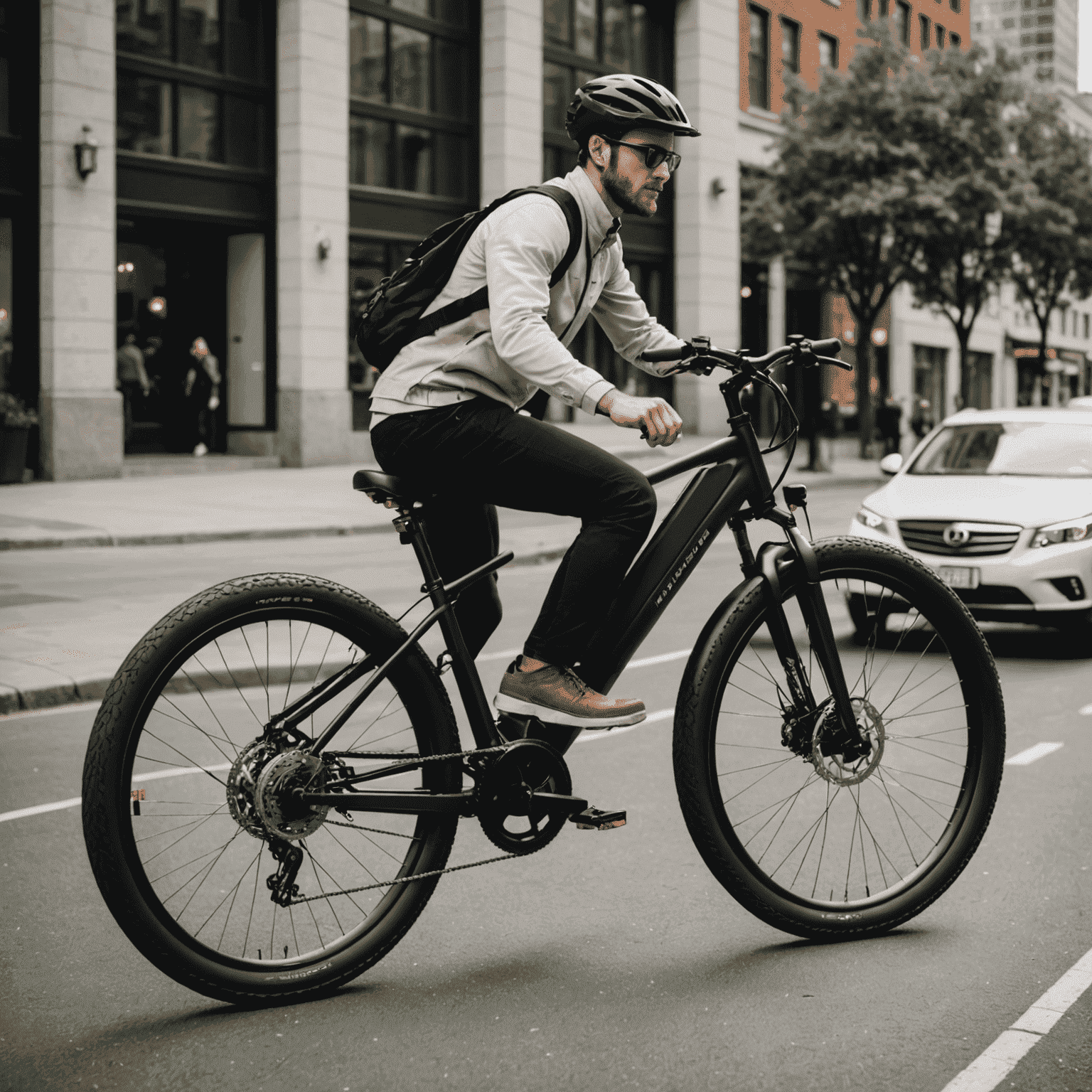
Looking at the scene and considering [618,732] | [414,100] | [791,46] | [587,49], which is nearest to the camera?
[618,732]

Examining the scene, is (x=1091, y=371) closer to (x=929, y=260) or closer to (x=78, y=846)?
(x=929, y=260)

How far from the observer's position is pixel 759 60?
38.8 metres

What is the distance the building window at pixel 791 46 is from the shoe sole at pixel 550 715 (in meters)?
38.6

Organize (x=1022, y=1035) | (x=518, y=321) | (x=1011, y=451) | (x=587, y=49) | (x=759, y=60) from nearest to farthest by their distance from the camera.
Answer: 1. (x=1022, y=1035)
2. (x=518, y=321)
3. (x=1011, y=451)
4. (x=587, y=49)
5. (x=759, y=60)

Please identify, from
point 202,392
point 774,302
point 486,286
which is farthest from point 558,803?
point 774,302

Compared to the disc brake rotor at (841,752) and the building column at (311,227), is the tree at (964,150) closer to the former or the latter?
the building column at (311,227)

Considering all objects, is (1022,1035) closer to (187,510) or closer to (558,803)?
(558,803)

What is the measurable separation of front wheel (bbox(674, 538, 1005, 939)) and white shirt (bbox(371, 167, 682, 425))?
0.71 meters

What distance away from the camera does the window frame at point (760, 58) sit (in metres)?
38.1

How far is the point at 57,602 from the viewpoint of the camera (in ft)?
34.8

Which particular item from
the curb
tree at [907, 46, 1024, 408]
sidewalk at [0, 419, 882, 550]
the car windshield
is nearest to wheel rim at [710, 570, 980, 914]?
the car windshield

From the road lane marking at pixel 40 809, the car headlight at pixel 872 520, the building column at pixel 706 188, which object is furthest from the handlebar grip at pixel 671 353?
the building column at pixel 706 188

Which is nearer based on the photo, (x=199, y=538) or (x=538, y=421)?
(x=538, y=421)

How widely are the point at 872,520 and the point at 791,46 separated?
3338 cm
